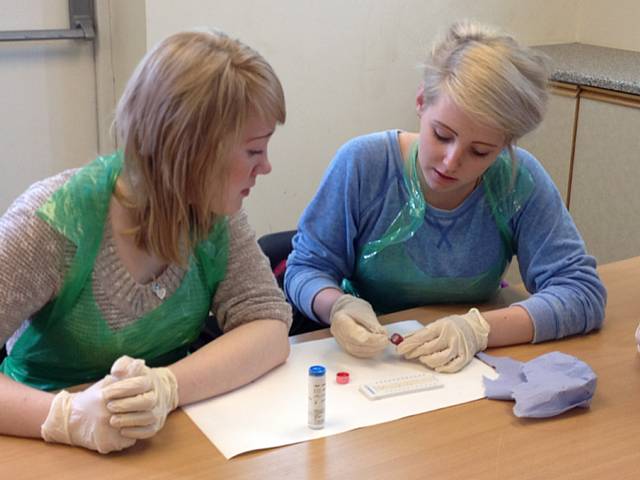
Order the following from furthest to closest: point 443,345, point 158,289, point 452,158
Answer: point 452,158, point 443,345, point 158,289

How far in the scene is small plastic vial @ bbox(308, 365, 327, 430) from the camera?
1.27 m

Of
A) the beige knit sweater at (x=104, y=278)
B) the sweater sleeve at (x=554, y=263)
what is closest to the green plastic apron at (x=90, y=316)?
the beige knit sweater at (x=104, y=278)

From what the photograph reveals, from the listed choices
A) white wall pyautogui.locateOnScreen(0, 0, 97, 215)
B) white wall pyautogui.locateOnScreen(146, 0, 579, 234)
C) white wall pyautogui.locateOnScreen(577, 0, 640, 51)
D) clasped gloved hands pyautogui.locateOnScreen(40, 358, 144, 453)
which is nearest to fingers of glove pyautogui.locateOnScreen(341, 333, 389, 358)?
clasped gloved hands pyautogui.locateOnScreen(40, 358, 144, 453)

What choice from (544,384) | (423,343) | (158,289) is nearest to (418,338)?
(423,343)

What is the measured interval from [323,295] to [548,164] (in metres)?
1.74

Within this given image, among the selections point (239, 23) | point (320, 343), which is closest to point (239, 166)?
point (320, 343)

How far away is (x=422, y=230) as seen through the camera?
5.81 ft

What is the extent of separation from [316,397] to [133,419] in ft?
0.85

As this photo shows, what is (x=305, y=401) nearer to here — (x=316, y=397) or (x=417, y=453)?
(x=316, y=397)

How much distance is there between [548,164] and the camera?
10.5 feet

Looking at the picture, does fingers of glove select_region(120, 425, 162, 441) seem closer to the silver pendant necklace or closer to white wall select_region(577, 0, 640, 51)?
the silver pendant necklace

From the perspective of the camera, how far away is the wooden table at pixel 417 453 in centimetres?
116

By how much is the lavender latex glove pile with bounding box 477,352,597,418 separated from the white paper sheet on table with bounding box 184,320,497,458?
Answer: 0.03 meters

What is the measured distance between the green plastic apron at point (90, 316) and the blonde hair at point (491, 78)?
474 millimetres
